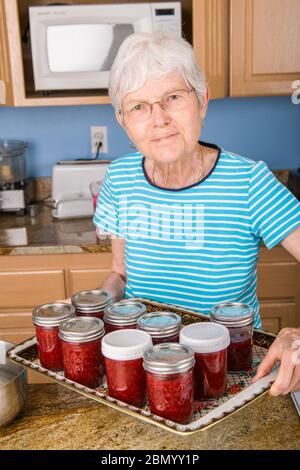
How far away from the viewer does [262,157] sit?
124 inches

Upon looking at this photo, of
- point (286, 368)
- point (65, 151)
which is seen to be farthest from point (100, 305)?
point (65, 151)

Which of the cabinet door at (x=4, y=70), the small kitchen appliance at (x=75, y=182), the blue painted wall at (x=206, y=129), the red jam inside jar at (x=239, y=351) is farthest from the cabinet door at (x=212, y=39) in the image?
the red jam inside jar at (x=239, y=351)

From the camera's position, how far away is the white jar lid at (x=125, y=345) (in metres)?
1.02

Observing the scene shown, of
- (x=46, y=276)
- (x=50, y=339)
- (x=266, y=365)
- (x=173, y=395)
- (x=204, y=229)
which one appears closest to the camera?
(x=173, y=395)

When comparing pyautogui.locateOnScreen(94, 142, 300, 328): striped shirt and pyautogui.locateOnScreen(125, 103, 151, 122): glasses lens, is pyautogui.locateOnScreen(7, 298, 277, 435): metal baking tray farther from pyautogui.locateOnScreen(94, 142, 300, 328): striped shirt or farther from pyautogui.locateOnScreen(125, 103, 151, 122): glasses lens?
pyautogui.locateOnScreen(125, 103, 151, 122): glasses lens

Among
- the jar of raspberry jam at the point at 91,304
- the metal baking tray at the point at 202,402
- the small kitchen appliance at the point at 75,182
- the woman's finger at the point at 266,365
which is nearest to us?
the metal baking tray at the point at 202,402

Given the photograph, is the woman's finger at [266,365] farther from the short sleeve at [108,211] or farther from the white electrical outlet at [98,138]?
the white electrical outlet at [98,138]

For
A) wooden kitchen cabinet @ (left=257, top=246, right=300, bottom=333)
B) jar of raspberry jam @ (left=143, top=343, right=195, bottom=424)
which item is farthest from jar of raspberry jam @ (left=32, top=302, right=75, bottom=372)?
wooden kitchen cabinet @ (left=257, top=246, right=300, bottom=333)

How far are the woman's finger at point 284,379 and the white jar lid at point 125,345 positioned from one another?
0.72ft

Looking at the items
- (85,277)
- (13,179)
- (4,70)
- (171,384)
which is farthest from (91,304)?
(13,179)

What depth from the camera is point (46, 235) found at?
8.57ft

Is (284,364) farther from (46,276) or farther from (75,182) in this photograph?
(75,182)

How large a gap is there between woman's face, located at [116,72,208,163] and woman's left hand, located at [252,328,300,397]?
1.73 feet

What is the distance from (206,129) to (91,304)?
2.05 m
